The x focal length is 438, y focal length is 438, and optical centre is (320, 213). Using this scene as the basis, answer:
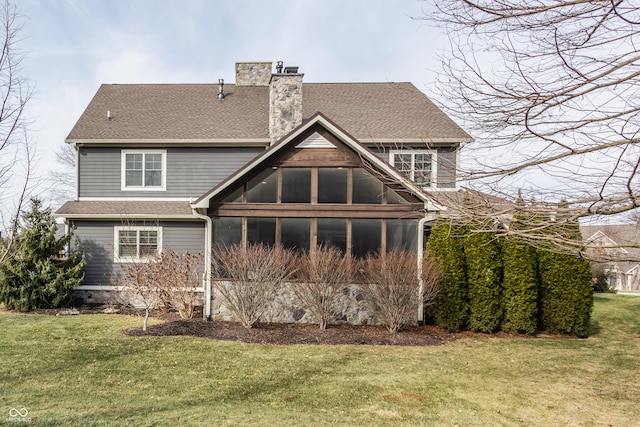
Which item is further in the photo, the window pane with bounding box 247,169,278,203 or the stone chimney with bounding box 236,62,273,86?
the stone chimney with bounding box 236,62,273,86

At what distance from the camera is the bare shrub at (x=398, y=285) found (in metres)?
10.1

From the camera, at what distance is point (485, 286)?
34.5 feet

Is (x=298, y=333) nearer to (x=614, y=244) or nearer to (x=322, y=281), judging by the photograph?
(x=322, y=281)

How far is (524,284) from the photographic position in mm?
10469

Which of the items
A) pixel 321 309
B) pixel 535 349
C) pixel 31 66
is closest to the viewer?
pixel 31 66

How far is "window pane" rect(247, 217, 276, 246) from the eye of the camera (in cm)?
1144

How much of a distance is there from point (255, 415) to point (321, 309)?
5253mm

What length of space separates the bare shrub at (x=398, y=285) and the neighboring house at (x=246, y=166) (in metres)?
1.14

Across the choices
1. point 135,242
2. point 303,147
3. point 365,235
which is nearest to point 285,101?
point 303,147

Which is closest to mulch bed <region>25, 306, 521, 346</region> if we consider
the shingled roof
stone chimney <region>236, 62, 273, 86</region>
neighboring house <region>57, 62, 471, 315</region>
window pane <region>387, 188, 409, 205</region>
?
neighboring house <region>57, 62, 471, 315</region>

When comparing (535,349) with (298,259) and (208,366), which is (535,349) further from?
(208,366)

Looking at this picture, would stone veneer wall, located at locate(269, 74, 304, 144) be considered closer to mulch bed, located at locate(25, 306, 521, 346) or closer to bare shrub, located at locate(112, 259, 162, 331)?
bare shrub, located at locate(112, 259, 162, 331)

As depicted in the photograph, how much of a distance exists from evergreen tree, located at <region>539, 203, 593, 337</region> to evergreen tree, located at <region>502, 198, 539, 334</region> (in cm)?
35

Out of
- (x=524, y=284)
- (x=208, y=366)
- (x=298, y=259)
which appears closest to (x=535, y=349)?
(x=524, y=284)
